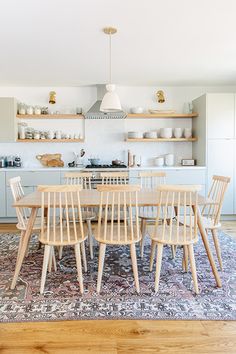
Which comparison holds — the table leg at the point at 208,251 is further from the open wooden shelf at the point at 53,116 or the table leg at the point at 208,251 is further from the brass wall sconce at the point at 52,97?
the brass wall sconce at the point at 52,97

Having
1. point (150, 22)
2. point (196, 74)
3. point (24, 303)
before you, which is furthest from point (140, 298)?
point (196, 74)

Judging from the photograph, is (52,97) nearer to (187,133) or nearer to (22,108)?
(22,108)

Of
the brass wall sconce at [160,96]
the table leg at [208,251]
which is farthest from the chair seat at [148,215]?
the brass wall sconce at [160,96]

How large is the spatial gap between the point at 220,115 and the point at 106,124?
6.78ft

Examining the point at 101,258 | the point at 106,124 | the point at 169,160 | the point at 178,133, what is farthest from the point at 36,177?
the point at 101,258

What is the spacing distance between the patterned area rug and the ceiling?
243 cm

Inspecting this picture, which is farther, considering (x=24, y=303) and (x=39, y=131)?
(x=39, y=131)

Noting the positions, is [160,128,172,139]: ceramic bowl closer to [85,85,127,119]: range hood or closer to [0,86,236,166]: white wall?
[0,86,236,166]: white wall

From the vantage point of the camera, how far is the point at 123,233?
8.61ft

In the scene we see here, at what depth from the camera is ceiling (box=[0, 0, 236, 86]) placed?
2.57 meters

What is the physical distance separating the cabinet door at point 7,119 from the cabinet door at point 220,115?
11.1 ft

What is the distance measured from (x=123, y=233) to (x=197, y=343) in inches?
41.8

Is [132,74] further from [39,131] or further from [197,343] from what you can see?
[197,343]

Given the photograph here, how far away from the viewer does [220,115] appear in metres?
5.02
